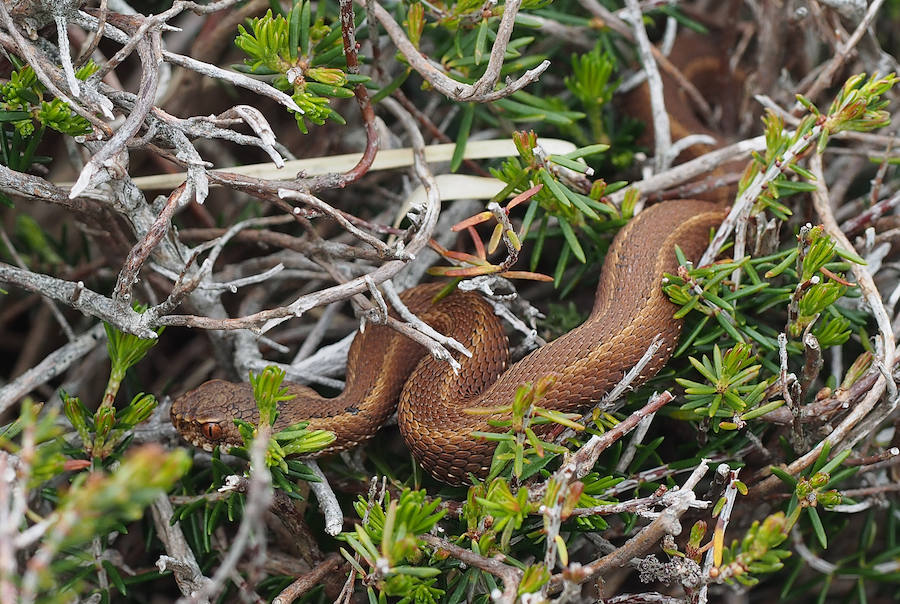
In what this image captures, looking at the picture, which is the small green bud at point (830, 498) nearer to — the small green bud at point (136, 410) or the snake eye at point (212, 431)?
the snake eye at point (212, 431)

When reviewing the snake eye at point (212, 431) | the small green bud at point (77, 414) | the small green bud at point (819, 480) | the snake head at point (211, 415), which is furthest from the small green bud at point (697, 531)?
the small green bud at point (77, 414)

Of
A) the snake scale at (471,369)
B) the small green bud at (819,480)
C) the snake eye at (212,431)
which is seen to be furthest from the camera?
the snake eye at (212,431)

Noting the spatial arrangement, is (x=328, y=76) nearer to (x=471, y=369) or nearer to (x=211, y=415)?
(x=471, y=369)

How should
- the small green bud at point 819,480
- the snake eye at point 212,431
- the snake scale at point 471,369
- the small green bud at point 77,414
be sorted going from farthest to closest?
the snake eye at point 212,431
the snake scale at point 471,369
the small green bud at point 77,414
the small green bud at point 819,480

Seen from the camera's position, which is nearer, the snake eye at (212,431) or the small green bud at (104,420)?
the small green bud at (104,420)

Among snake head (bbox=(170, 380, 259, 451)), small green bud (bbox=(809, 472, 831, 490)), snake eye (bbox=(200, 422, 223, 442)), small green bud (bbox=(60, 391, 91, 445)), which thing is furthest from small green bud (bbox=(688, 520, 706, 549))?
small green bud (bbox=(60, 391, 91, 445))

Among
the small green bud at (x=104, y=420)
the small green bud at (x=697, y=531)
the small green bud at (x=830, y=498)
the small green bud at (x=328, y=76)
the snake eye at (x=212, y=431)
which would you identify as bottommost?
the small green bud at (x=830, y=498)

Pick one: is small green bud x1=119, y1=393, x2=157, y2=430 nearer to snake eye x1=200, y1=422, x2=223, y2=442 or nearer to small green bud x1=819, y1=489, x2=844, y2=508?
snake eye x1=200, y1=422, x2=223, y2=442

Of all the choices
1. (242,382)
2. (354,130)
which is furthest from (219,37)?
(242,382)
